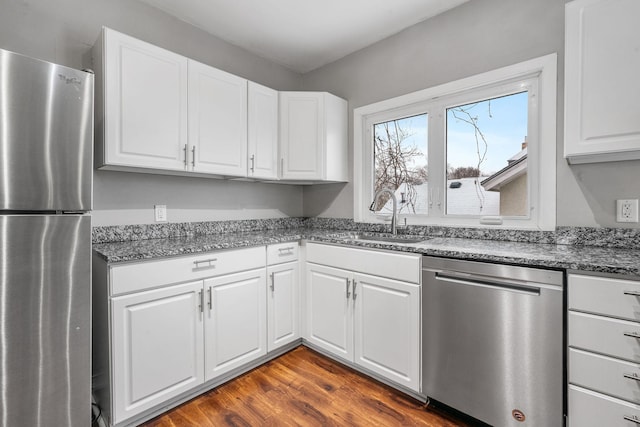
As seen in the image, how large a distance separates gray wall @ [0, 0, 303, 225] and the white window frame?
36.3 inches

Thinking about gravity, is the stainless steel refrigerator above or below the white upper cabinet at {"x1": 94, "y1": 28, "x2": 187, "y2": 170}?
below

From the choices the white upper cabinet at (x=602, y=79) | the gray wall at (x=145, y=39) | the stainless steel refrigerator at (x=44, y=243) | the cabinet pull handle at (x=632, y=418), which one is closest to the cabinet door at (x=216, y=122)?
the gray wall at (x=145, y=39)

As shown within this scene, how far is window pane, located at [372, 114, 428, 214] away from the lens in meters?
2.44

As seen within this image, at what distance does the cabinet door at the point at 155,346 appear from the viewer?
151cm

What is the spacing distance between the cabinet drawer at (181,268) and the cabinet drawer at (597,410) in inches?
69.8

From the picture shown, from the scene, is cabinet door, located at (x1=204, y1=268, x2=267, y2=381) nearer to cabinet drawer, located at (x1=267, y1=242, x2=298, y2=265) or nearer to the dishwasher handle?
cabinet drawer, located at (x1=267, y1=242, x2=298, y2=265)

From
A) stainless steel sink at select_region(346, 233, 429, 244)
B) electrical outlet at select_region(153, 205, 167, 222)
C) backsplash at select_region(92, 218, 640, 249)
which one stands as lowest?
stainless steel sink at select_region(346, 233, 429, 244)

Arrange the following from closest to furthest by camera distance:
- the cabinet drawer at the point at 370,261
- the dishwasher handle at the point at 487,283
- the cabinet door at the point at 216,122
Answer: the dishwasher handle at the point at 487,283, the cabinet drawer at the point at 370,261, the cabinet door at the point at 216,122

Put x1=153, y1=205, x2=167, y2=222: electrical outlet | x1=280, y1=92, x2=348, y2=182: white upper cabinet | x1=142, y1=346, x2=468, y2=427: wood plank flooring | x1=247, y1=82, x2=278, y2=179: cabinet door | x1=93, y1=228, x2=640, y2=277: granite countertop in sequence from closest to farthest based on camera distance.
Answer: x1=93, y1=228, x2=640, y2=277: granite countertop, x1=142, y1=346, x2=468, y2=427: wood plank flooring, x1=153, y1=205, x2=167, y2=222: electrical outlet, x1=247, y1=82, x2=278, y2=179: cabinet door, x1=280, y1=92, x2=348, y2=182: white upper cabinet

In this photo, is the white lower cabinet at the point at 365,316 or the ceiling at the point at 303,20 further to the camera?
the ceiling at the point at 303,20

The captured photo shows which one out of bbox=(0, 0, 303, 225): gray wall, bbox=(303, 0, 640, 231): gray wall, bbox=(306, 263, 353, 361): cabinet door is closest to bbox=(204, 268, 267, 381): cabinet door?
bbox=(306, 263, 353, 361): cabinet door

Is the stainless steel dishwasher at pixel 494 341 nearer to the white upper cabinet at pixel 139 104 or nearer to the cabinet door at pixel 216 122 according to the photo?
the cabinet door at pixel 216 122

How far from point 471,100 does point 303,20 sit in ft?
4.57

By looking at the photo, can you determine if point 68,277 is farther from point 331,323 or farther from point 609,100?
A: point 609,100
